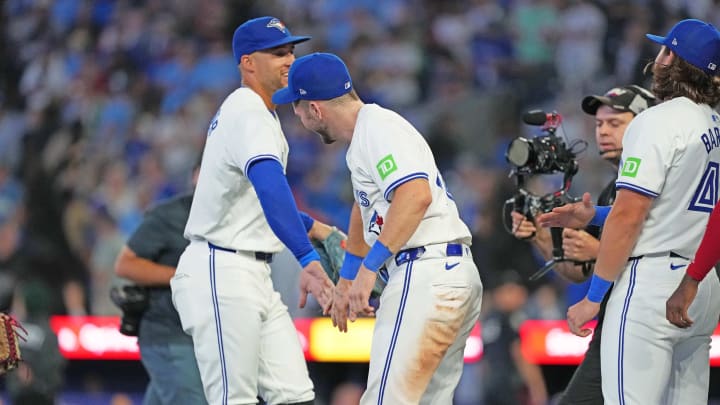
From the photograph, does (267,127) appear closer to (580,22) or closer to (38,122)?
(580,22)

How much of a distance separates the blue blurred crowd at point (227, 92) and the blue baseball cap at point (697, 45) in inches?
158

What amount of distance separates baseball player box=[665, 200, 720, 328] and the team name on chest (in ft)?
1.36

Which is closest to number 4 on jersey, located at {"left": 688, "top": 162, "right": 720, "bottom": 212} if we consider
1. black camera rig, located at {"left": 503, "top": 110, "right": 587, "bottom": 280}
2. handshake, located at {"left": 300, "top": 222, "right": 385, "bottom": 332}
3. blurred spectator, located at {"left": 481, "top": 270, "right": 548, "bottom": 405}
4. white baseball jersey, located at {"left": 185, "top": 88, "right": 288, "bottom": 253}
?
black camera rig, located at {"left": 503, "top": 110, "right": 587, "bottom": 280}

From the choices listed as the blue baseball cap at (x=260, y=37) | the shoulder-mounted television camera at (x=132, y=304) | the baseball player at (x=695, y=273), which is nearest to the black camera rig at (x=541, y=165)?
the baseball player at (x=695, y=273)

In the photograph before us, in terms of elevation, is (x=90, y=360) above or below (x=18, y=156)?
below

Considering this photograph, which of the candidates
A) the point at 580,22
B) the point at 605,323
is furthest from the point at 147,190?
the point at 605,323

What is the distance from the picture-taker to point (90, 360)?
10.2 metres

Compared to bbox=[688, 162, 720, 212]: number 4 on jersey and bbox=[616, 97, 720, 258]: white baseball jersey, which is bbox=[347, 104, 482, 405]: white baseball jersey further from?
bbox=[688, 162, 720, 212]: number 4 on jersey

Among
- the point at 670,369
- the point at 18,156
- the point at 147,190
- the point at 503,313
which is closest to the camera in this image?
the point at 670,369

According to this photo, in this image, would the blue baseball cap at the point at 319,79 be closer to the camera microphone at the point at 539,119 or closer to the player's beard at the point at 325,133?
the player's beard at the point at 325,133

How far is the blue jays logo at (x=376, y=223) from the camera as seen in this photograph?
464cm

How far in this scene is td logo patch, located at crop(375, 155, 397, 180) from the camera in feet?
14.6

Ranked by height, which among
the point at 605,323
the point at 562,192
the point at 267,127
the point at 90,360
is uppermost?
the point at 267,127

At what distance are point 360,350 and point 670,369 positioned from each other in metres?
4.29
